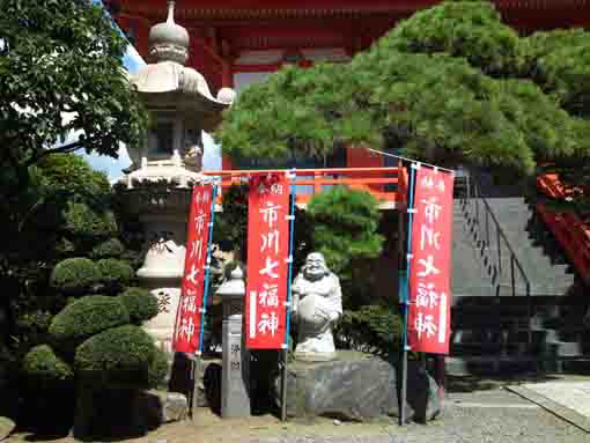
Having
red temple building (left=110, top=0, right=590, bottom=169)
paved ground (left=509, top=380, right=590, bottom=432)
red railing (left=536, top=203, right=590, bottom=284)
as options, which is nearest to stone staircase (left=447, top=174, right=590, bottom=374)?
red railing (left=536, top=203, right=590, bottom=284)

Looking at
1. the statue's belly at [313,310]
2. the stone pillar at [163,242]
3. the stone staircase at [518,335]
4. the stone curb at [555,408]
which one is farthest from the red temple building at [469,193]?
the statue's belly at [313,310]

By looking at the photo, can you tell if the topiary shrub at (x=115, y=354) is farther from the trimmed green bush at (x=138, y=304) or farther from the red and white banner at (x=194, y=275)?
the red and white banner at (x=194, y=275)

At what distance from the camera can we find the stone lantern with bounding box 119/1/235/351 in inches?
270

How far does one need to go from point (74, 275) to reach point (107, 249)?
554 millimetres

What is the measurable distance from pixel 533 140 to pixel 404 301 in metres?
2.30

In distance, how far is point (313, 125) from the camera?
688 centimetres

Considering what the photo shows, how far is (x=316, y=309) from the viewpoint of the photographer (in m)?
6.45

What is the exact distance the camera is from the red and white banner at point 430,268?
20.3ft

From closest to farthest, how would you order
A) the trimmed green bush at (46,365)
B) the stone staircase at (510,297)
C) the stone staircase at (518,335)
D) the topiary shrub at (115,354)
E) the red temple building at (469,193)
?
the topiary shrub at (115,354) → the trimmed green bush at (46,365) → the stone staircase at (518,335) → the stone staircase at (510,297) → the red temple building at (469,193)

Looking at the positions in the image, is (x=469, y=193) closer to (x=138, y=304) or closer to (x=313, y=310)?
(x=313, y=310)

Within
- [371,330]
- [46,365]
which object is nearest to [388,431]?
[371,330]

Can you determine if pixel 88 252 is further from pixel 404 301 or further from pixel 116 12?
pixel 116 12

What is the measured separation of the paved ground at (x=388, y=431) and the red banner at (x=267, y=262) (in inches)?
31.7

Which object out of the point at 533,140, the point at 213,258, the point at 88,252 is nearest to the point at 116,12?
the point at 213,258
